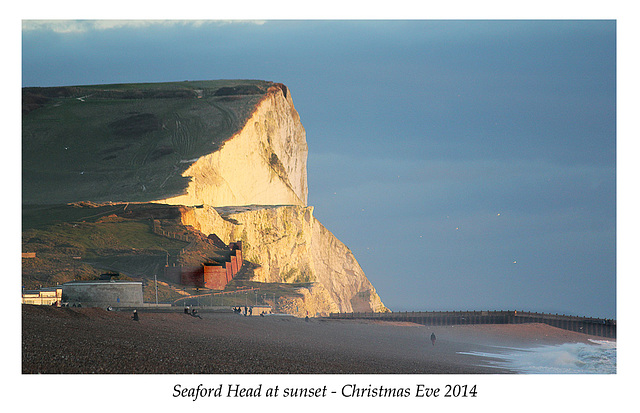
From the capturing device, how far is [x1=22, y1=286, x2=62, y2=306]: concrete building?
1511 inches

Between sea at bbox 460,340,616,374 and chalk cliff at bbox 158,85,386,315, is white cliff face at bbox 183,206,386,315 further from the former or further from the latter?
sea at bbox 460,340,616,374

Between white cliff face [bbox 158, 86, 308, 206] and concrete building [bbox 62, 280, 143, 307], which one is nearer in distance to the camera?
concrete building [bbox 62, 280, 143, 307]

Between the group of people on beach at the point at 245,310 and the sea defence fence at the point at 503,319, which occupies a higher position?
the group of people on beach at the point at 245,310

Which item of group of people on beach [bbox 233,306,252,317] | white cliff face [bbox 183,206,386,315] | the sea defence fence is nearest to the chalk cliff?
white cliff face [bbox 183,206,386,315]

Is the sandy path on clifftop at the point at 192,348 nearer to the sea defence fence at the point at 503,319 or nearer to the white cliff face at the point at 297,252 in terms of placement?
the sea defence fence at the point at 503,319

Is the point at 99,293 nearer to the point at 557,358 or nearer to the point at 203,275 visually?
the point at 203,275

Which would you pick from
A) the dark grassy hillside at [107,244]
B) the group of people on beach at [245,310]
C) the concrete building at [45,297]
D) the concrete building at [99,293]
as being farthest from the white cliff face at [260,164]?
the concrete building at [45,297]

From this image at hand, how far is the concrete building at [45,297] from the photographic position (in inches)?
1511

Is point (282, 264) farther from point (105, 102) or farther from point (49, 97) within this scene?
point (49, 97)

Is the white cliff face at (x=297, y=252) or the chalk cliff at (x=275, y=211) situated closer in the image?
the white cliff face at (x=297, y=252)

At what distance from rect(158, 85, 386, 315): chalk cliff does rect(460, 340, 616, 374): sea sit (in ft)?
102

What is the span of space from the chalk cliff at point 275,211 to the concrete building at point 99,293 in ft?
107

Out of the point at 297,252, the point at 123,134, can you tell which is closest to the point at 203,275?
the point at 297,252

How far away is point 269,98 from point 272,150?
11.1m
